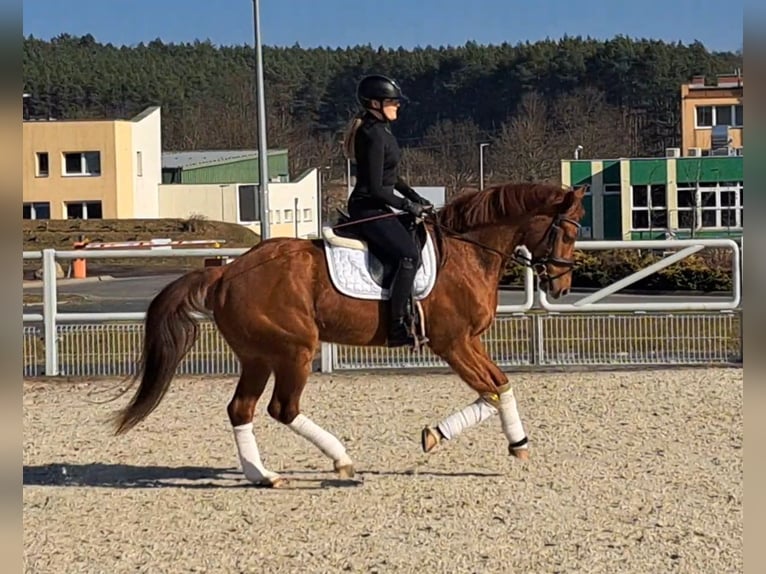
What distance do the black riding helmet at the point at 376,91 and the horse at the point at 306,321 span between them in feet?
2.67

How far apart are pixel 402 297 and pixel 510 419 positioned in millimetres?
1076

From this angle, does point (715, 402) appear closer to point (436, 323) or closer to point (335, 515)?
point (436, 323)

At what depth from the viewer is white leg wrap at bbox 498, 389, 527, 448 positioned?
24.2 ft

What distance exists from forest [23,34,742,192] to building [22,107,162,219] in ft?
67.7

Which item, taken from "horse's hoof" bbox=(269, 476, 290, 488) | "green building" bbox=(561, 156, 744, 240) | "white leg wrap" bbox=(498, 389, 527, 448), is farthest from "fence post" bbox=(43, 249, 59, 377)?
"green building" bbox=(561, 156, 744, 240)

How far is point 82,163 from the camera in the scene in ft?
184

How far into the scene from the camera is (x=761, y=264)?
2773 millimetres

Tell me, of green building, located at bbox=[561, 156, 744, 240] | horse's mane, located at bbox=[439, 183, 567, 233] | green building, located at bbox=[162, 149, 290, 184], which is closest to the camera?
horse's mane, located at bbox=[439, 183, 567, 233]

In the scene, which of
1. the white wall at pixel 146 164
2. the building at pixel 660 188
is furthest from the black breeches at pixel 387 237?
the white wall at pixel 146 164

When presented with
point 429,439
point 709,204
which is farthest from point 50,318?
point 709,204

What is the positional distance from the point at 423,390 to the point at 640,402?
218 centimetres

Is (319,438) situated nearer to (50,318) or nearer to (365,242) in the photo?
(365,242)

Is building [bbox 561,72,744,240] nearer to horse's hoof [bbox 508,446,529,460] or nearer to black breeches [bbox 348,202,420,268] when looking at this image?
horse's hoof [bbox 508,446,529,460]

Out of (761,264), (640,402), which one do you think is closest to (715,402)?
(640,402)
